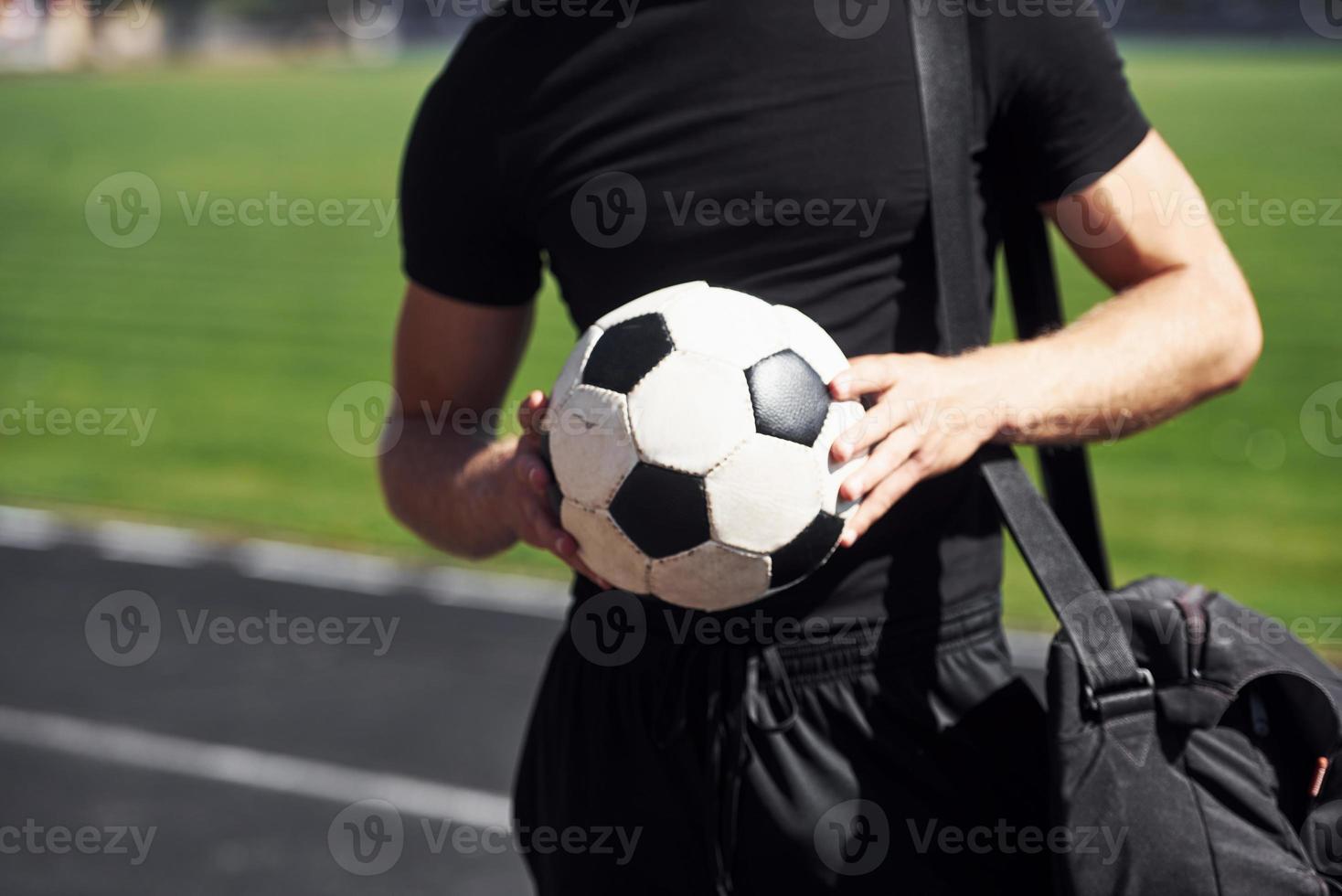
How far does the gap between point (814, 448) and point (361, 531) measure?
6387 millimetres

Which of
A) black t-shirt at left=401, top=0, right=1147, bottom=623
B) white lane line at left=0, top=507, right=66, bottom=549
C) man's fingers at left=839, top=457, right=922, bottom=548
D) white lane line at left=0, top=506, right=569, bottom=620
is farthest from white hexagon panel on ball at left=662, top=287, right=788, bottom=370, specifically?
white lane line at left=0, top=507, right=66, bottom=549

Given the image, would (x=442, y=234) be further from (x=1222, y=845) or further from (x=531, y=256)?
(x=1222, y=845)

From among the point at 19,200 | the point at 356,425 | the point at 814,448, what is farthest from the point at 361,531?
the point at 19,200

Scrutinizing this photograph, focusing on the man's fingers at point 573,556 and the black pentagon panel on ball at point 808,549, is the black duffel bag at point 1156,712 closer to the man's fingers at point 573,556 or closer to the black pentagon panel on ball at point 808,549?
the black pentagon panel on ball at point 808,549

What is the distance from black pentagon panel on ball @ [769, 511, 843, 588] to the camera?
1.89 m

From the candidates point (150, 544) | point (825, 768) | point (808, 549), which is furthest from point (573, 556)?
point (150, 544)

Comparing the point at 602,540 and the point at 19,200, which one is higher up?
the point at 602,540

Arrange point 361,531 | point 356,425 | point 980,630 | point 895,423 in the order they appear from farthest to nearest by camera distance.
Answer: point 356,425 < point 361,531 < point 980,630 < point 895,423

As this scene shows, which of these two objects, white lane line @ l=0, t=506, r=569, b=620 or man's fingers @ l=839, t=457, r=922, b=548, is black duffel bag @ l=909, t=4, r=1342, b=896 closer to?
man's fingers @ l=839, t=457, r=922, b=548

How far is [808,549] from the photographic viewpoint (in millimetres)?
1897

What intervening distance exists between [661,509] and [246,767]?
393 cm

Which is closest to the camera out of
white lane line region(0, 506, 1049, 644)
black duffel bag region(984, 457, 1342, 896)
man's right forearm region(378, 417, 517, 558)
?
black duffel bag region(984, 457, 1342, 896)

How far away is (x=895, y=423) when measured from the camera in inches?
72.8

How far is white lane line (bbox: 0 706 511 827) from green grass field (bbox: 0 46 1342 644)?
7.17 feet
